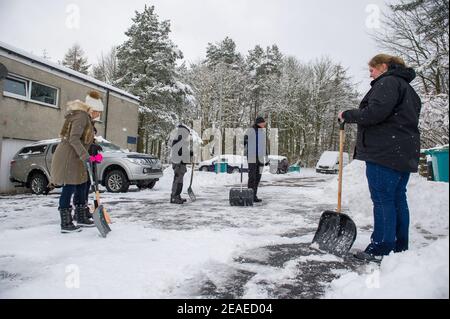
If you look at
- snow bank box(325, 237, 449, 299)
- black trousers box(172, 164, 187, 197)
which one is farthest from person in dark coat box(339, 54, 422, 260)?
black trousers box(172, 164, 187, 197)

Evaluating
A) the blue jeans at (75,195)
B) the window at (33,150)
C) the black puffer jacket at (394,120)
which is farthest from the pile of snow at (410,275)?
the window at (33,150)

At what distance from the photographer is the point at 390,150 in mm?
3070

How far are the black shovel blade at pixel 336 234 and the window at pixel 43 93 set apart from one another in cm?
1170

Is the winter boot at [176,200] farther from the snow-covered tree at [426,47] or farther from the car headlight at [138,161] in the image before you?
the snow-covered tree at [426,47]

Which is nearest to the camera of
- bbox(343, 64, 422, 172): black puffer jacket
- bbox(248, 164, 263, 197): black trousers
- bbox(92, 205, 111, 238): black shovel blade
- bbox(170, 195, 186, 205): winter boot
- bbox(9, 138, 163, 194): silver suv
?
bbox(343, 64, 422, 172): black puffer jacket

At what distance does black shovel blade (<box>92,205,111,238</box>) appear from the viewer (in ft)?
13.0

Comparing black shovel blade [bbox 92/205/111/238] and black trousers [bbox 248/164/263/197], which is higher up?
black trousers [bbox 248/164/263/197]

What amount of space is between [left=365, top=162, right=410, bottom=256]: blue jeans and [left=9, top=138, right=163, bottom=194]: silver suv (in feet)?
25.6

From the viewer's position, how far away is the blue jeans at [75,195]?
432cm

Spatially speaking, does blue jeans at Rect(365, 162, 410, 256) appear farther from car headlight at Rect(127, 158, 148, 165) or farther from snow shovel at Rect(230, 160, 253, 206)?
car headlight at Rect(127, 158, 148, 165)

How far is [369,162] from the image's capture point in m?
3.23

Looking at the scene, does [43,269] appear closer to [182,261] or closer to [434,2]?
[182,261]
